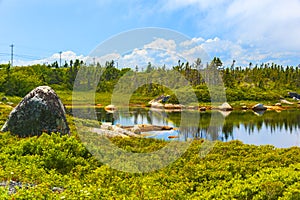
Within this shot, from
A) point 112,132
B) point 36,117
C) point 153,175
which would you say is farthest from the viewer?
point 112,132

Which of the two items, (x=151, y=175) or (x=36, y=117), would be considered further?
(x=36, y=117)

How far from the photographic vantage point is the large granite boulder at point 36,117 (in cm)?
1022

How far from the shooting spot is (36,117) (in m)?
10.2

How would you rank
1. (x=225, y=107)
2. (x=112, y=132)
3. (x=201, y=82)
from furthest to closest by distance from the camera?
(x=201, y=82)
(x=225, y=107)
(x=112, y=132)

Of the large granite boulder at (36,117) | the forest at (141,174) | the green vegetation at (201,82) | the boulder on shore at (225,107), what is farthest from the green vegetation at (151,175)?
the boulder on shore at (225,107)

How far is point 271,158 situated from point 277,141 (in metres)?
13.7

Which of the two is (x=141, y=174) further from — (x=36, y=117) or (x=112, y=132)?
(x=112, y=132)

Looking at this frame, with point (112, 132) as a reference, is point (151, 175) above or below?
below

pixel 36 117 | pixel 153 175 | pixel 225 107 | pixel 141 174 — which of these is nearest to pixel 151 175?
pixel 153 175

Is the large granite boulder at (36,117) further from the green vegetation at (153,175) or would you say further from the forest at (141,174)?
the green vegetation at (153,175)

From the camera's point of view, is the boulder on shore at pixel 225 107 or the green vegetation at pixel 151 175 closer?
the green vegetation at pixel 151 175

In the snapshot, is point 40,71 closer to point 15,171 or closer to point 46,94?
point 46,94

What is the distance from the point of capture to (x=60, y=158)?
7.43 metres

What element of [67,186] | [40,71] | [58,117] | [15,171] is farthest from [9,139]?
[40,71]
